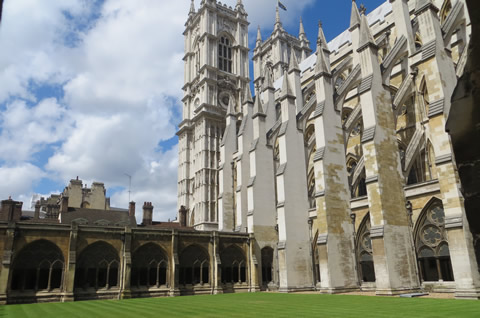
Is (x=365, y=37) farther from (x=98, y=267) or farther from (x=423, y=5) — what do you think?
(x=98, y=267)

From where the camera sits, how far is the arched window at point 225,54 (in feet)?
179

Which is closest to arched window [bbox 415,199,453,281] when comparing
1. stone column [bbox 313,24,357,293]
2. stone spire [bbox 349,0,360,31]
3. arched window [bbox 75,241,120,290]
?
stone column [bbox 313,24,357,293]

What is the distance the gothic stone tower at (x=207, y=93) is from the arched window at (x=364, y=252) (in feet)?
79.3

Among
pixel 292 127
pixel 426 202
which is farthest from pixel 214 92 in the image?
pixel 426 202

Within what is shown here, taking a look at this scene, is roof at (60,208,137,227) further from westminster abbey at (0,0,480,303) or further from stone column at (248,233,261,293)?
stone column at (248,233,261,293)


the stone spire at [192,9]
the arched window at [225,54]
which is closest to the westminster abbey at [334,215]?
the arched window at [225,54]

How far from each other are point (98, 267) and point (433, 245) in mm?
19530

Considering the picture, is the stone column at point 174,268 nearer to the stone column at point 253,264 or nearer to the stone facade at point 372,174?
the stone column at point 253,264

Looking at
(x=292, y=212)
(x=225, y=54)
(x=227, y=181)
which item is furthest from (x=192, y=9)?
(x=292, y=212)

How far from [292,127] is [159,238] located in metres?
13.0

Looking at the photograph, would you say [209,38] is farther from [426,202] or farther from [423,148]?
[426,202]

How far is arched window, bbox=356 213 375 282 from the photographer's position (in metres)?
22.8

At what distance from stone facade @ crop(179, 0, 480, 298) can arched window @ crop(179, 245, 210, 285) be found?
4462 millimetres

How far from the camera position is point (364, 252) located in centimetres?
2306
